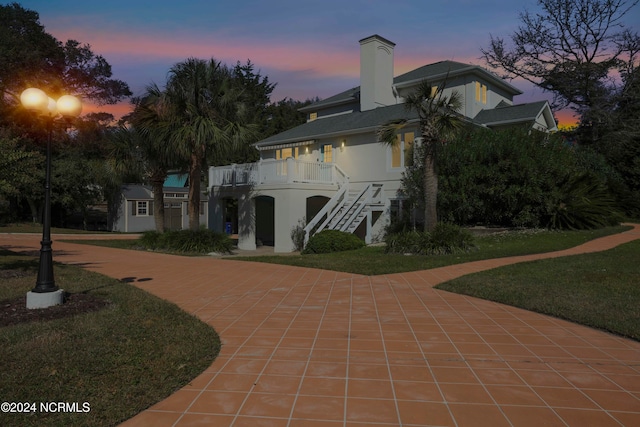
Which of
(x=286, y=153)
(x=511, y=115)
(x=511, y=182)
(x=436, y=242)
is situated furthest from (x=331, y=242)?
(x=511, y=115)

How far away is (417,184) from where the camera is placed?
1727 cm

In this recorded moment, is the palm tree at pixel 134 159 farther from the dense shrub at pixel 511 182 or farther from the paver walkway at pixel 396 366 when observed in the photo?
the paver walkway at pixel 396 366

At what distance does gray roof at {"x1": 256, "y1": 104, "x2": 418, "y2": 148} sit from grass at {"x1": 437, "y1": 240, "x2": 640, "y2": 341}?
414 inches

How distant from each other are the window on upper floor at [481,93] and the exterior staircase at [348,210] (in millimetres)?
7418

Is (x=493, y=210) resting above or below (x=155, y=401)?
above

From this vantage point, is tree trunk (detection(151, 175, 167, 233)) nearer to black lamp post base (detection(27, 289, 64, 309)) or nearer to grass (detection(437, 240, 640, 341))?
black lamp post base (detection(27, 289, 64, 309))

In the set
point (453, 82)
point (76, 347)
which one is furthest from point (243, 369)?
point (453, 82)

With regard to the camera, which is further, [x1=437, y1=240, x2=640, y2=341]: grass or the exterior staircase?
the exterior staircase

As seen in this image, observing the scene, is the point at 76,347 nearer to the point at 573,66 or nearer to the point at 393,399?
the point at 393,399

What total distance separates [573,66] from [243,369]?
3456 cm

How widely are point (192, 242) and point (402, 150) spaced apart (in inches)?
385

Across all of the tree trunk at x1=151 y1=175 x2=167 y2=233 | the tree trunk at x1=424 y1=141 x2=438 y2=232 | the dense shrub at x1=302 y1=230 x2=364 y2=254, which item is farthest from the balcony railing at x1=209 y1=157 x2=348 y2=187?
the tree trunk at x1=424 y1=141 x2=438 y2=232

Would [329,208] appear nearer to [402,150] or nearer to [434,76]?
[402,150]

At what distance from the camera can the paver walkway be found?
3.21 m
